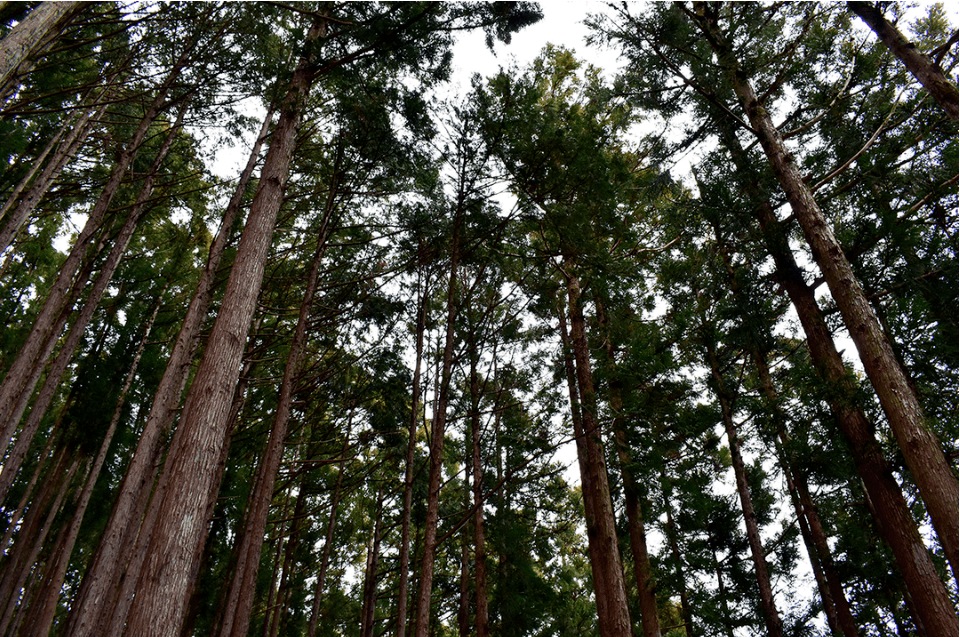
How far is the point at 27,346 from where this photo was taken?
6.37 m

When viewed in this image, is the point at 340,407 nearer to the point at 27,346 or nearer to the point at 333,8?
the point at 27,346

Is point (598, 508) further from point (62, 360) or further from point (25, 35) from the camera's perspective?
point (62, 360)

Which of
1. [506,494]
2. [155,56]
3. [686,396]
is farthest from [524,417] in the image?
[155,56]

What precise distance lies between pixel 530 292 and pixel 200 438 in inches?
233

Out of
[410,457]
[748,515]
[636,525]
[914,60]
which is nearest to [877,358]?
[914,60]

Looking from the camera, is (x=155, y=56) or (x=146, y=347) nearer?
(x=155, y=56)

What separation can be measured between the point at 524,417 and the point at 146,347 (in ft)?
27.3

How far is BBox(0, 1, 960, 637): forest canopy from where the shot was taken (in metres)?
5.54

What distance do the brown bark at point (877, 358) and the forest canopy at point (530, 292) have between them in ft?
0.11

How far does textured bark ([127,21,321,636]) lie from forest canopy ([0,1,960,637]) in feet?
0.11

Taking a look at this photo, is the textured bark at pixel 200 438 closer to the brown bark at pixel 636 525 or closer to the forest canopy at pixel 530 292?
the forest canopy at pixel 530 292

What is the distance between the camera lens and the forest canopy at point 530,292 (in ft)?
18.2

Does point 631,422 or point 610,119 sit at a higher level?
point 610,119

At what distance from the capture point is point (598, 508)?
6512 mm
